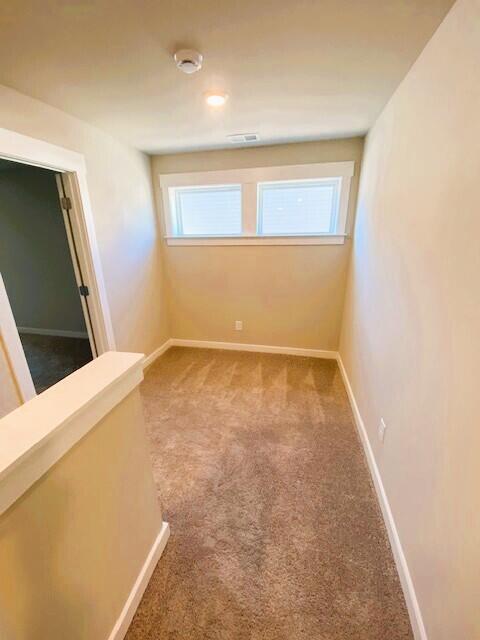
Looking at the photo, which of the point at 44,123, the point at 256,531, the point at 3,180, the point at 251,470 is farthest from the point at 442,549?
→ the point at 3,180

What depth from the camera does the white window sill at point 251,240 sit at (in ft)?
9.42

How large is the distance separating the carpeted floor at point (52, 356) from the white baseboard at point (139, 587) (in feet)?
6.76

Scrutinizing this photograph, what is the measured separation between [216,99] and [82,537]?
88.5 inches

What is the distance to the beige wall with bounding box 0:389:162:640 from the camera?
0.64 metres

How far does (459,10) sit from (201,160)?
2.33 metres

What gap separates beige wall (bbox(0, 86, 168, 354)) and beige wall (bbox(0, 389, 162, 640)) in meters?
1.80

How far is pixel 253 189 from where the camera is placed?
9.37ft

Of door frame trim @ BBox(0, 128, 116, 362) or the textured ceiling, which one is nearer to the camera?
the textured ceiling

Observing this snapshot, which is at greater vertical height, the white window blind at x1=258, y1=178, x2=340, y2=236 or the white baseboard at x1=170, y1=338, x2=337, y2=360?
the white window blind at x1=258, y1=178, x2=340, y2=236

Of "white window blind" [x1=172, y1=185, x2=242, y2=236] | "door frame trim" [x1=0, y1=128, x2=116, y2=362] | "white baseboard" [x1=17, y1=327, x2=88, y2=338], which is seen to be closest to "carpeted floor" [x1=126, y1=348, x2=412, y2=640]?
"door frame trim" [x1=0, y1=128, x2=116, y2=362]

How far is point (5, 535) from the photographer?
0.60 m

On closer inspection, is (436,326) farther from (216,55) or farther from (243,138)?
(243,138)

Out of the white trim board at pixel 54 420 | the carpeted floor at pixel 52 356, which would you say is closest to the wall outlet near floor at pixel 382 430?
the white trim board at pixel 54 420

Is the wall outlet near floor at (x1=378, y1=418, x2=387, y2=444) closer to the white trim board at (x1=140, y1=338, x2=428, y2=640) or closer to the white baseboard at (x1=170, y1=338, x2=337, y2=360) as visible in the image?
the white trim board at (x1=140, y1=338, x2=428, y2=640)
